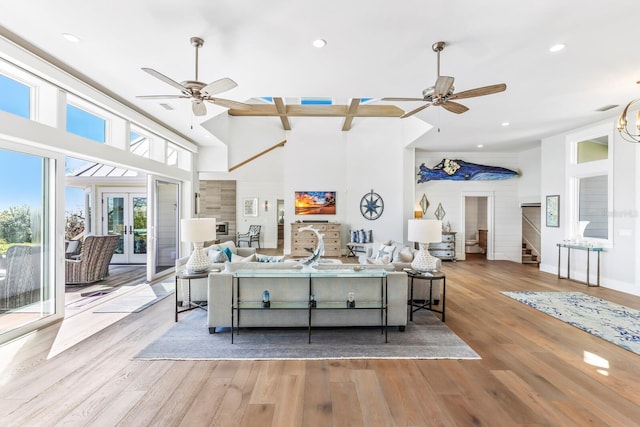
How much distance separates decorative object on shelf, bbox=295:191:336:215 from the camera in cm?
897

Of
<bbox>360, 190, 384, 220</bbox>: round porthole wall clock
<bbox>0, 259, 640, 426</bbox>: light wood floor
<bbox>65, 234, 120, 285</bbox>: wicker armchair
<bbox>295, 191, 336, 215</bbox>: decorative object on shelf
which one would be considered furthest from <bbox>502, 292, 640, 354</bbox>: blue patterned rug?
<bbox>65, 234, 120, 285</bbox>: wicker armchair

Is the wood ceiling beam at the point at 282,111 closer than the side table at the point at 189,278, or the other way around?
the side table at the point at 189,278

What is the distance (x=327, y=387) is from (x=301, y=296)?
108cm

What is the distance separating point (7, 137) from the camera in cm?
292

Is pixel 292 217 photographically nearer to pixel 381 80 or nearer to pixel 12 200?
pixel 381 80

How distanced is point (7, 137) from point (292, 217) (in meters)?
6.53

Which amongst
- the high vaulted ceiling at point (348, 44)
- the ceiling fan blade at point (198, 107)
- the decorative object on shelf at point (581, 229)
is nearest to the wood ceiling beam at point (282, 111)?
the high vaulted ceiling at point (348, 44)

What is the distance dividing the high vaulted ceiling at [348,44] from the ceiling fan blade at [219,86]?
1.49ft

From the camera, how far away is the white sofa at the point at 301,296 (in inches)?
129

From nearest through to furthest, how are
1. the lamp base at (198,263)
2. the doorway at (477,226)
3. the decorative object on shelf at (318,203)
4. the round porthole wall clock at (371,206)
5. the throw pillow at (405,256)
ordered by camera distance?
the lamp base at (198,263)
the throw pillow at (405,256)
the doorway at (477,226)
the round porthole wall clock at (371,206)
the decorative object on shelf at (318,203)

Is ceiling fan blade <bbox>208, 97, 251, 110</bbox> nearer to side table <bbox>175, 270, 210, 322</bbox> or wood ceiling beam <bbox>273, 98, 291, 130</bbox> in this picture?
side table <bbox>175, 270, 210, 322</bbox>

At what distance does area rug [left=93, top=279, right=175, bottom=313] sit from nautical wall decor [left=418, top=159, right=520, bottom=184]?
714 cm

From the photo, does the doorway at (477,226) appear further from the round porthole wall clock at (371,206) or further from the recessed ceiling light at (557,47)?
the recessed ceiling light at (557,47)

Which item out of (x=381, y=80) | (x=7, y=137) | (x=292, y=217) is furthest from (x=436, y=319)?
(x=292, y=217)
